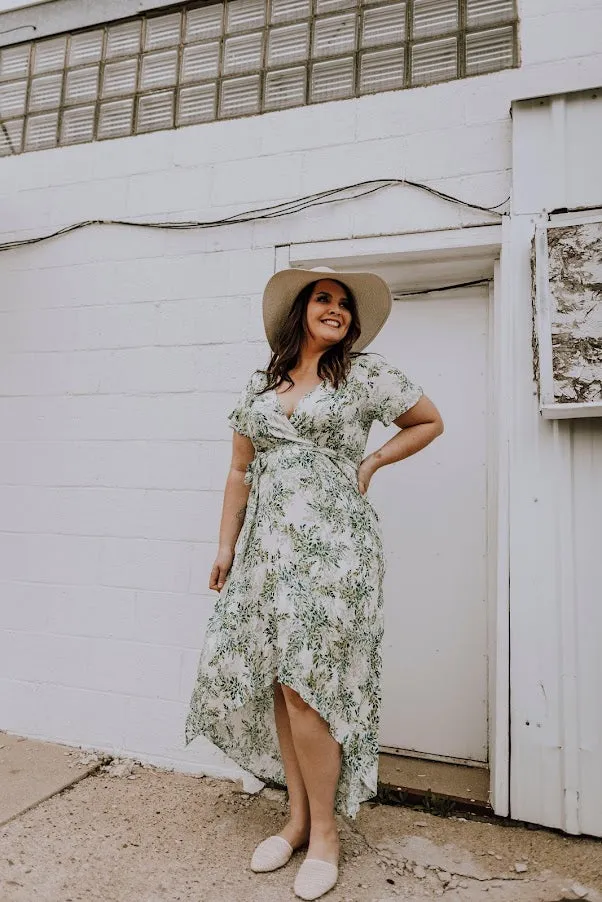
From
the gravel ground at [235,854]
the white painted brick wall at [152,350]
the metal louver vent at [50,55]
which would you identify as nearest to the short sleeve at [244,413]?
the white painted brick wall at [152,350]

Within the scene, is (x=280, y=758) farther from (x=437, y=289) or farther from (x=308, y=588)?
(x=437, y=289)

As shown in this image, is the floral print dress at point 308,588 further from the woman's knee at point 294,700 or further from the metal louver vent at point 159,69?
the metal louver vent at point 159,69

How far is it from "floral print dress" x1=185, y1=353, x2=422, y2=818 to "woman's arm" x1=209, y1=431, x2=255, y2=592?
0.06 m

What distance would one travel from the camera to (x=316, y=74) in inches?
118

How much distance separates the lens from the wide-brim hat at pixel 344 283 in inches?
89.1

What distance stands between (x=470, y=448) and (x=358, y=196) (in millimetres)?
1216

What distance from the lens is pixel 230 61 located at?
125 inches

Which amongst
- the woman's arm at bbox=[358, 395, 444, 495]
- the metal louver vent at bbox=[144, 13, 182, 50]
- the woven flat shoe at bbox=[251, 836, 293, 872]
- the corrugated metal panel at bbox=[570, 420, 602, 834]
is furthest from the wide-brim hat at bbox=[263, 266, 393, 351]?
the metal louver vent at bbox=[144, 13, 182, 50]

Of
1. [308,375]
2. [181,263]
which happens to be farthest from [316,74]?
[308,375]

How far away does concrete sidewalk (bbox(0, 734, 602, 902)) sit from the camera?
1982 mm

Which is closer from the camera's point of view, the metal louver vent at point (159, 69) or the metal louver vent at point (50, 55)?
the metal louver vent at point (159, 69)

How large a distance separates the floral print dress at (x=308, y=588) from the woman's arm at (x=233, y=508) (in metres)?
0.06

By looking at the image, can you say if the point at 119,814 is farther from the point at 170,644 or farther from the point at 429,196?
the point at 429,196

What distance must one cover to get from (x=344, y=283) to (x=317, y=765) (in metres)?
1.59
